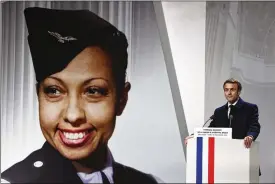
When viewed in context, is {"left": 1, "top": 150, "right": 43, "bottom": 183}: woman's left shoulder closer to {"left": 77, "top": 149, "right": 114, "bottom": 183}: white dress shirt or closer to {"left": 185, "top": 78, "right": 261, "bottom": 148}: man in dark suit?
{"left": 77, "top": 149, "right": 114, "bottom": 183}: white dress shirt

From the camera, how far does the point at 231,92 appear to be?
4516mm

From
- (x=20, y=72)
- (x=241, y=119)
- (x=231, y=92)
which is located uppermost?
(x=20, y=72)

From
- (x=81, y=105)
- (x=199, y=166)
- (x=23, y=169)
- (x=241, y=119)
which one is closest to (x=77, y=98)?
(x=81, y=105)

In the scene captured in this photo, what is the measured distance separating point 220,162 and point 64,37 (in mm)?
1937

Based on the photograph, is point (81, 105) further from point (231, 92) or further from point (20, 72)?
point (231, 92)

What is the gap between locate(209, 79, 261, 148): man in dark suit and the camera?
4406mm

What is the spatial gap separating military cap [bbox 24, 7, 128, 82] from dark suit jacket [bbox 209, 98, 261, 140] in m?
1.08

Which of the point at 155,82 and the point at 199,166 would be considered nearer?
the point at 199,166

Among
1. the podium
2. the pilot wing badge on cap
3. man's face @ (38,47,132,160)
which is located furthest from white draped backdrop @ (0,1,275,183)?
the podium

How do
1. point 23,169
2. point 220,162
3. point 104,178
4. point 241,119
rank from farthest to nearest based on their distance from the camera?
point 23,169 → point 104,178 → point 241,119 → point 220,162

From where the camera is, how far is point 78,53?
466 cm

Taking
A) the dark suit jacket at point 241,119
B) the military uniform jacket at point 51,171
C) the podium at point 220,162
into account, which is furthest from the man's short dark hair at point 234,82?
the military uniform jacket at point 51,171

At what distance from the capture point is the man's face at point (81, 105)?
4.56 meters

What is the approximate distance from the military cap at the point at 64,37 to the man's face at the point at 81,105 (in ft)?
0.27
